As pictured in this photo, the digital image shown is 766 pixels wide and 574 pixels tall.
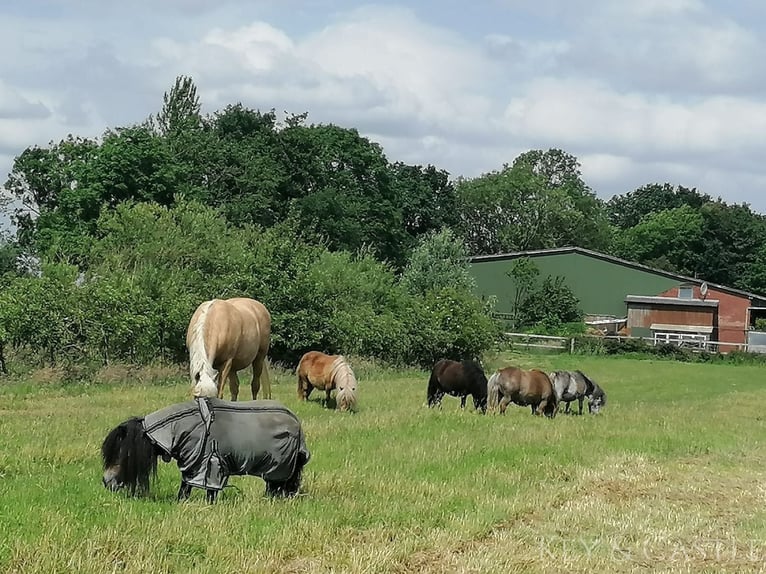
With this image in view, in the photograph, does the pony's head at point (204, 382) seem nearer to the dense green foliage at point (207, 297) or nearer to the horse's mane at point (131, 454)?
the horse's mane at point (131, 454)

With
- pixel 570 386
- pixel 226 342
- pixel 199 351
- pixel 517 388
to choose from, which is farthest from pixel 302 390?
pixel 570 386

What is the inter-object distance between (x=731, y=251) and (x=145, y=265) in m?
79.8

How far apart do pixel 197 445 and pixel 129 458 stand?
648 mm

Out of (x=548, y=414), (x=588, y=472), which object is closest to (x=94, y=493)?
(x=588, y=472)

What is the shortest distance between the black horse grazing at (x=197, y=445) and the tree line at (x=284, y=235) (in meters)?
16.3

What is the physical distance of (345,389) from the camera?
59.5ft

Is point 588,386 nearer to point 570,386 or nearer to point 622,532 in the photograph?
point 570,386

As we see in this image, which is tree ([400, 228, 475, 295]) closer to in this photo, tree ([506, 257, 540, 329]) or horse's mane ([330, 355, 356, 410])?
tree ([506, 257, 540, 329])

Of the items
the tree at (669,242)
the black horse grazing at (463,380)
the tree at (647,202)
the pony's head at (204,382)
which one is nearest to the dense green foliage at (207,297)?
the black horse grazing at (463,380)

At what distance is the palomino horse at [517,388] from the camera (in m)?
18.5

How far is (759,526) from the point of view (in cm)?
942

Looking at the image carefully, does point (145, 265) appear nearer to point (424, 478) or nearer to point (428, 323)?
point (428, 323)

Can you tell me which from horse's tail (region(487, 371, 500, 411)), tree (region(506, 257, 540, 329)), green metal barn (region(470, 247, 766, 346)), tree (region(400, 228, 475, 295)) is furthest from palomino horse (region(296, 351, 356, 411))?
tree (region(506, 257, 540, 329))

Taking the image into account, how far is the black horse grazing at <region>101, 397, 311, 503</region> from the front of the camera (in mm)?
8344
